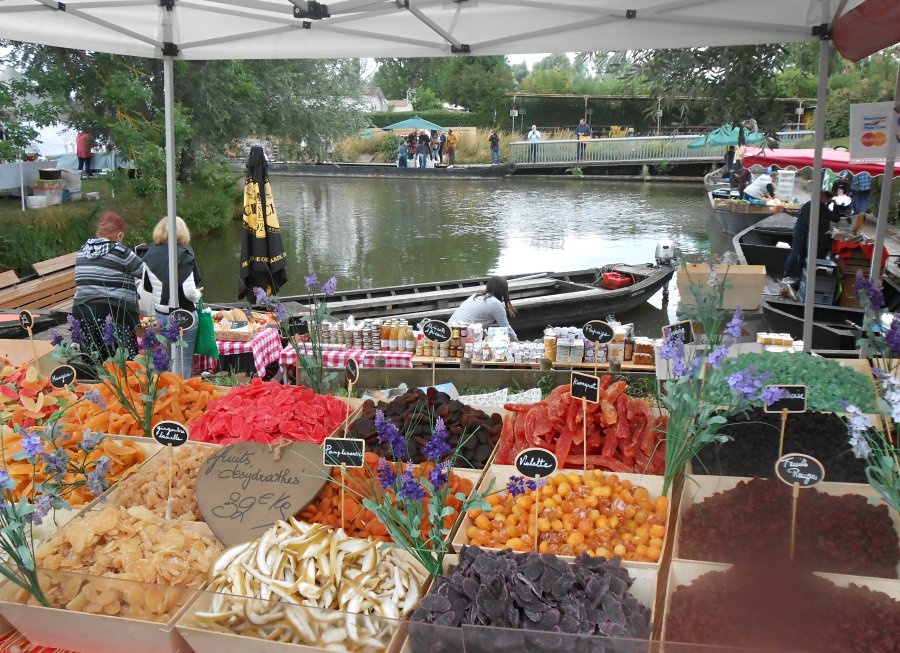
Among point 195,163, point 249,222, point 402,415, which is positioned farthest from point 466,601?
point 195,163

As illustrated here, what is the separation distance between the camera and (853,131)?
4.49m

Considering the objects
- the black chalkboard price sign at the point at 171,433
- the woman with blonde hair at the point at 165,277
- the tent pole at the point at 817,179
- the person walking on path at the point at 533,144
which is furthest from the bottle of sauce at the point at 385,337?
the person walking on path at the point at 533,144

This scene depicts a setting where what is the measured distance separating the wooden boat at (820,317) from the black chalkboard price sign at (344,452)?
15.4ft

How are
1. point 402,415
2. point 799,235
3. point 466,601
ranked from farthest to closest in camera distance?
point 799,235 → point 402,415 → point 466,601

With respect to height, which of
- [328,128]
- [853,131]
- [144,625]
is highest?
[328,128]

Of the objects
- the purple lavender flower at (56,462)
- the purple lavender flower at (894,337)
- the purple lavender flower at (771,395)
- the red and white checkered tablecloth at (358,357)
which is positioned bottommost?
the red and white checkered tablecloth at (358,357)

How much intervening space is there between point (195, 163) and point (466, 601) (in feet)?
48.2

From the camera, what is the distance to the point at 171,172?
15.1ft

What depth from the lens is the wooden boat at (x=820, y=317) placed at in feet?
19.4

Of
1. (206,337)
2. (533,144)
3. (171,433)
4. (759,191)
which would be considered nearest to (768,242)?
(759,191)

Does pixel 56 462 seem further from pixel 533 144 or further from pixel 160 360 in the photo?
pixel 533 144

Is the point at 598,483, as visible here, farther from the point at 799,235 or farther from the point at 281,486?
the point at 799,235

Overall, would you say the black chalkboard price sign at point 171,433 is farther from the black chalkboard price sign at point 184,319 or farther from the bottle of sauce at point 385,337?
the bottle of sauce at point 385,337

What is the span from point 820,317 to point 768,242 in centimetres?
576
